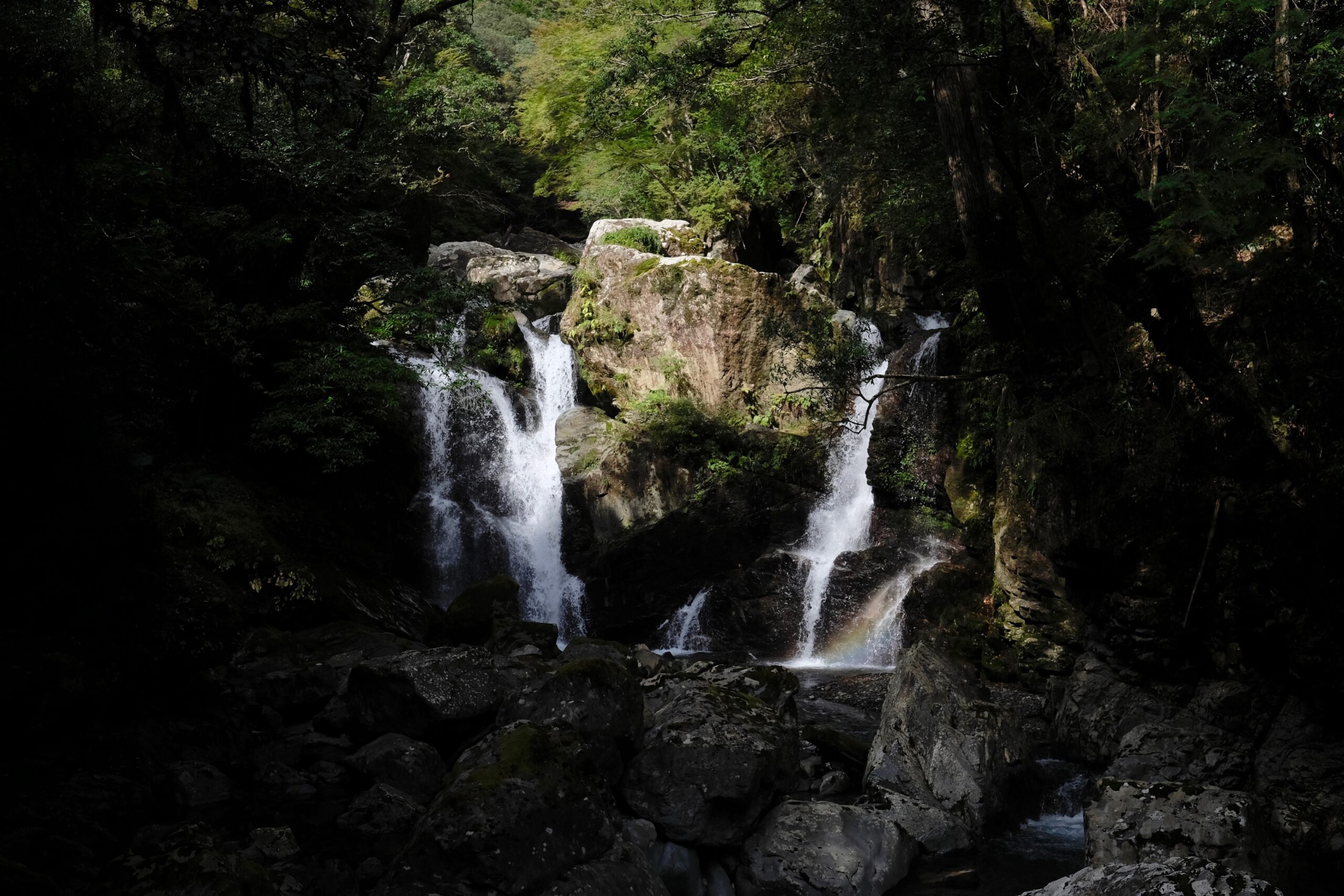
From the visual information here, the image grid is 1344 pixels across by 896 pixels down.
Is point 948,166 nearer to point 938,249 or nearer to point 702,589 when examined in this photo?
point 938,249

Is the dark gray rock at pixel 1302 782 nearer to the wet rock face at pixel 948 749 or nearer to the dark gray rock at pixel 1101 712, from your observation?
the dark gray rock at pixel 1101 712

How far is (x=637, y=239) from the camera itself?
20562 millimetres

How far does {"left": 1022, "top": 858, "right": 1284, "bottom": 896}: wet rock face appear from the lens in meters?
4.01

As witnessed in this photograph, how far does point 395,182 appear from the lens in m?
14.0

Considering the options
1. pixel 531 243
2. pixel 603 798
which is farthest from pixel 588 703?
pixel 531 243

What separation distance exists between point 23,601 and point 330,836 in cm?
300

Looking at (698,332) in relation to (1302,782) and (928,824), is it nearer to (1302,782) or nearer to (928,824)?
(928,824)

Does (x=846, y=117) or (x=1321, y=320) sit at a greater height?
(x=846, y=117)

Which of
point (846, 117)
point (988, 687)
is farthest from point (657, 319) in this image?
point (988, 687)

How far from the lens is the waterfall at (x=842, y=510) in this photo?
14727 millimetres

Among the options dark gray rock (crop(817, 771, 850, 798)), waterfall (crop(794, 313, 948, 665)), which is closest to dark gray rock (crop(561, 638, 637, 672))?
dark gray rock (crop(817, 771, 850, 798))

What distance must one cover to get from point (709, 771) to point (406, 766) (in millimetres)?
2502

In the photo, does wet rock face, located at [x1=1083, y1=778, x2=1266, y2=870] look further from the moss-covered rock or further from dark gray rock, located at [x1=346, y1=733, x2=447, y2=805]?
the moss-covered rock

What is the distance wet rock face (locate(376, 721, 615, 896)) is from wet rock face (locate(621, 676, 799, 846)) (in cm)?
65
